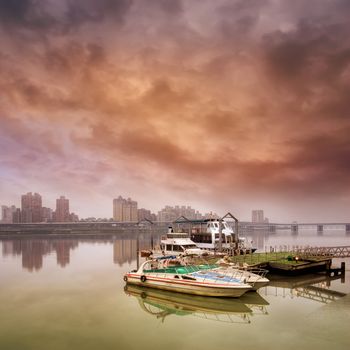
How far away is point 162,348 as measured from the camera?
1970 cm

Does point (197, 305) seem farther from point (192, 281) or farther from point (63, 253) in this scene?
point (63, 253)

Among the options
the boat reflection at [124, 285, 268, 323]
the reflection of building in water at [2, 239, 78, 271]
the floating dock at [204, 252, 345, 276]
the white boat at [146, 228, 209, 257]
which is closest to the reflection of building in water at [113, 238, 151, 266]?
the white boat at [146, 228, 209, 257]

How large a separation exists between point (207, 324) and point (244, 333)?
289cm

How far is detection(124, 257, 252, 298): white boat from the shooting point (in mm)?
29706

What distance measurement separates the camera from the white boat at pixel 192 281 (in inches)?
1170

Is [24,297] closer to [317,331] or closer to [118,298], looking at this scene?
[118,298]

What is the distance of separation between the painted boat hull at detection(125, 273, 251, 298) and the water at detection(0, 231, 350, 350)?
62 centimetres

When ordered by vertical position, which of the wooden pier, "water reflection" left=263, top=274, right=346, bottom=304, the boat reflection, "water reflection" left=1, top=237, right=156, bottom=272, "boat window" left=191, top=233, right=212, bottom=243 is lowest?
"water reflection" left=1, top=237, right=156, bottom=272

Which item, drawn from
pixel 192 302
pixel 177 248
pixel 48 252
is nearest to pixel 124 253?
pixel 48 252

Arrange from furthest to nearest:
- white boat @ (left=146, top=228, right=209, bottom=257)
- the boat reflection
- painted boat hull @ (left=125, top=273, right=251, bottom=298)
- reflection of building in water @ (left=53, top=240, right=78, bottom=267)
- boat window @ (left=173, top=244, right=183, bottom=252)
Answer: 1. reflection of building in water @ (left=53, top=240, right=78, bottom=267)
2. boat window @ (left=173, top=244, right=183, bottom=252)
3. white boat @ (left=146, top=228, right=209, bottom=257)
4. painted boat hull @ (left=125, top=273, right=251, bottom=298)
5. the boat reflection

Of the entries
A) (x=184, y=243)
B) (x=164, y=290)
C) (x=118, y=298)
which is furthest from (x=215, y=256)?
(x=118, y=298)

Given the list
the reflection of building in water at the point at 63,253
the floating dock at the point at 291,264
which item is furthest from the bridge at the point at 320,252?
the reflection of building in water at the point at 63,253

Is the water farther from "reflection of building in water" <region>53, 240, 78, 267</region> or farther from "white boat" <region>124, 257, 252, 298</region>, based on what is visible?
"reflection of building in water" <region>53, 240, 78, 267</region>

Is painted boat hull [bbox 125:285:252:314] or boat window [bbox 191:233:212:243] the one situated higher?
boat window [bbox 191:233:212:243]
